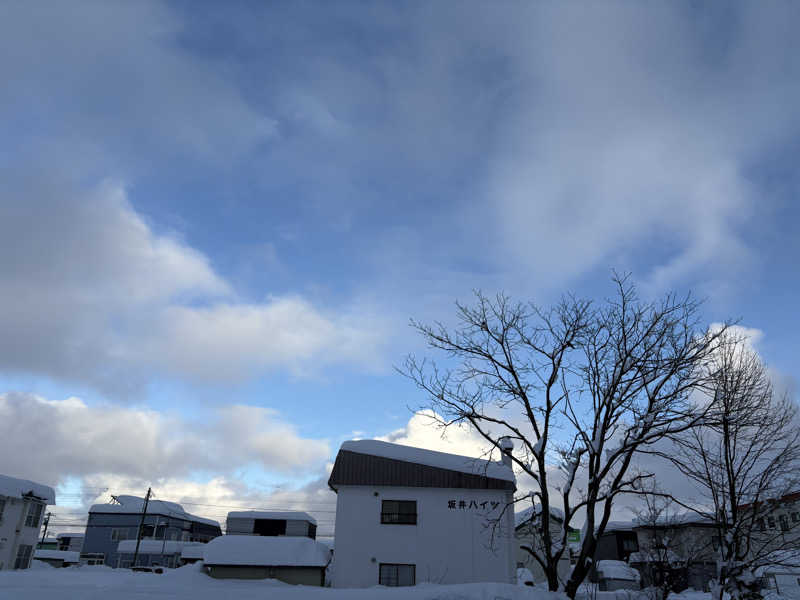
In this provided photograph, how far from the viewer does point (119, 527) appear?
6494cm

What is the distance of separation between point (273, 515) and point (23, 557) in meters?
23.0

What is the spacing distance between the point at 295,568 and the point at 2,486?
75.2ft

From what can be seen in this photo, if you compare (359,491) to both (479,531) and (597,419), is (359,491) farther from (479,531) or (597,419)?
(597,419)

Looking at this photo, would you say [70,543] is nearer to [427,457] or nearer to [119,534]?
[119,534]

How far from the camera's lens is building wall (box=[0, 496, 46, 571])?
3644cm

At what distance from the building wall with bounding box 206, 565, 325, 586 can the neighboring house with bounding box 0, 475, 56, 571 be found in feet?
58.3

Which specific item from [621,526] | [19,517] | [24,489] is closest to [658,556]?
[24,489]

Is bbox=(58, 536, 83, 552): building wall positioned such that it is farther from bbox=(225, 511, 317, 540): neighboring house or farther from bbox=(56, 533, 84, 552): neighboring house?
bbox=(225, 511, 317, 540): neighboring house

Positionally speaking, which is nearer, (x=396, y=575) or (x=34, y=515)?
(x=396, y=575)

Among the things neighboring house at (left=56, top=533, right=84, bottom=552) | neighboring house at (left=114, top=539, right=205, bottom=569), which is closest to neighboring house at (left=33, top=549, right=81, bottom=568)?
neighboring house at (left=114, top=539, right=205, bottom=569)

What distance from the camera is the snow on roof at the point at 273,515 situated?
5569cm

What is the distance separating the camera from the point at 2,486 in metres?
36.6

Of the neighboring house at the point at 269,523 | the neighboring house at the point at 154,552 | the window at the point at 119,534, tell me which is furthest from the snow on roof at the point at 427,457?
the window at the point at 119,534

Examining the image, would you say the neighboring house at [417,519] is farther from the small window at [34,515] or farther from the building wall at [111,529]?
the building wall at [111,529]
